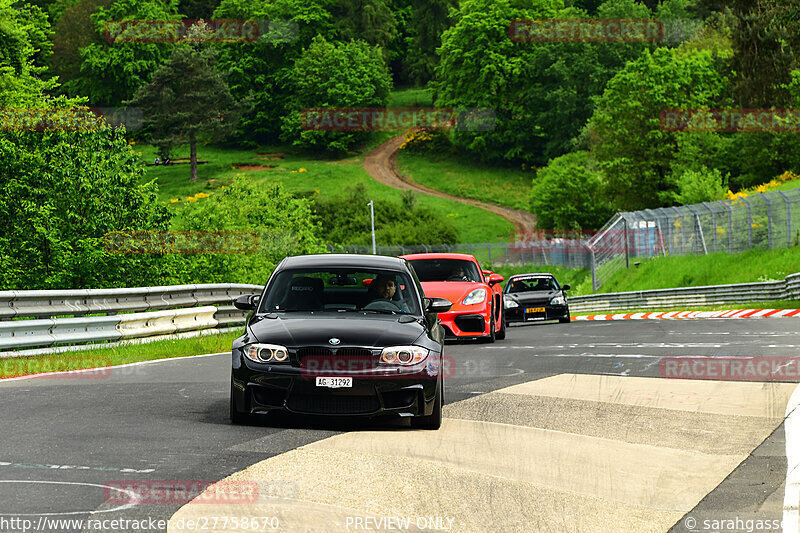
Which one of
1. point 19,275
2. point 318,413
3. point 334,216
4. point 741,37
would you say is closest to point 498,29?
point 334,216

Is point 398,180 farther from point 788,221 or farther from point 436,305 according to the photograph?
point 436,305

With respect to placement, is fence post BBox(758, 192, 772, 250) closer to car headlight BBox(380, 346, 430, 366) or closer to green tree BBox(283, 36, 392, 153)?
car headlight BBox(380, 346, 430, 366)

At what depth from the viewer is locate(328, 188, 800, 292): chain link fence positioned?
38.8 metres

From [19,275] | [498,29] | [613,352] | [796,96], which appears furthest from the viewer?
[498,29]

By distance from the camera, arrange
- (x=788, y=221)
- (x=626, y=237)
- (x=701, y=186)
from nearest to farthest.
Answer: (x=788, y=221) < (x=626, y=237) < (x=701, y=186)

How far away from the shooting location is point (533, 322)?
32375mm

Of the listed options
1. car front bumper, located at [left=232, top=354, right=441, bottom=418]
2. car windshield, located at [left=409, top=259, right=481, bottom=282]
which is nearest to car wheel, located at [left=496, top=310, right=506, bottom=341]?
car windshield, located at [left=409, top=259, right=481, bottom=282]

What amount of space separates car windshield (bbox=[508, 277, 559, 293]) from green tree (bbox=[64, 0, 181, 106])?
106 meters

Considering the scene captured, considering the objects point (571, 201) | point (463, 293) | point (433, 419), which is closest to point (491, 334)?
point (463, 293)

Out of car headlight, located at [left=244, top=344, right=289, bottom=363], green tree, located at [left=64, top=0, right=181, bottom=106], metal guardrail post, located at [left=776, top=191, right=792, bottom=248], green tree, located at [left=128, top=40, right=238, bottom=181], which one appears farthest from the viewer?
green tree, located at [left=64, top=0, right=181, bottom=106]

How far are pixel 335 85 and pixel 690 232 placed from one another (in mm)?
88247

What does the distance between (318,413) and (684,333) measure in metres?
14.7

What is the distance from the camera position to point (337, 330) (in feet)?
28.7

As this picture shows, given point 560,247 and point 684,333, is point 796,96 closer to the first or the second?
point 560,247
